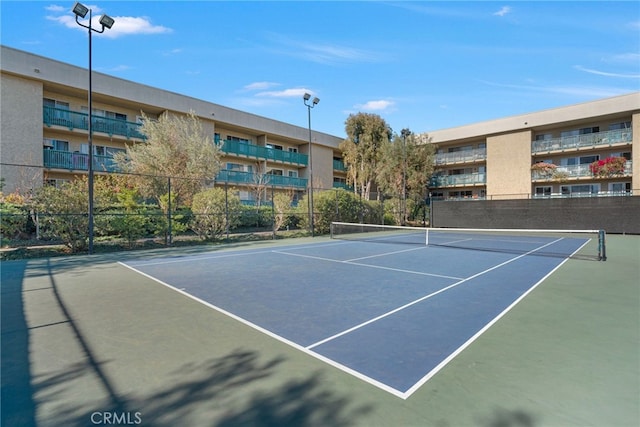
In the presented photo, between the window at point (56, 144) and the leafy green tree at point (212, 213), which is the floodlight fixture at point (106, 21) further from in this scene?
the window at point (56, 144)

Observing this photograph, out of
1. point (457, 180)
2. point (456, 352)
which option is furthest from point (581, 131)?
point (456, 352)

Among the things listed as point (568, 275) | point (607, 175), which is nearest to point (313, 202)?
point (568, 275)

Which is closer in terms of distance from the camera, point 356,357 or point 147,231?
point 356,357

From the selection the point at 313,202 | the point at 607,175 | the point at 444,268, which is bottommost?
the point at 444,268

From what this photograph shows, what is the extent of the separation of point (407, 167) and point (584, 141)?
14686mm

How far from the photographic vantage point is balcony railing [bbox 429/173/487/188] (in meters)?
34.7

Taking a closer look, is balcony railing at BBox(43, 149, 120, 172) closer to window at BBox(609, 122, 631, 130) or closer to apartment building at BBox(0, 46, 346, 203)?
apartment building at BBox(0, 46, 346, 203)

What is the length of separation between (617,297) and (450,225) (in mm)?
22584

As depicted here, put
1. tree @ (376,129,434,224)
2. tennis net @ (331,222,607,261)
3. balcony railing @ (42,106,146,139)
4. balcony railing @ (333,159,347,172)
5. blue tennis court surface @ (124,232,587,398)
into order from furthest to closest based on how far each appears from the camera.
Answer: balcony railing @ (333,159,347,172) → tree @ (376,129,434,224) → balcony railing @ (42,106,146,139) → tennis net @ (331,222,607,261) → blue tennis court surface @ (124,232,587,398)

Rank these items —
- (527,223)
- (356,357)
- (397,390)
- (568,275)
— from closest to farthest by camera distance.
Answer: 1. (397,390)
2. (356,357)
3. (568,275)
4. (527,223)

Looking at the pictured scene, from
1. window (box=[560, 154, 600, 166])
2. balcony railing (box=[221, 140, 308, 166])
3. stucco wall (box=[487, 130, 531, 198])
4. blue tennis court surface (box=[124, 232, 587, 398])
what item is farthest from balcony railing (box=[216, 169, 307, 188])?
window (box=[560, 154, 600, 166])

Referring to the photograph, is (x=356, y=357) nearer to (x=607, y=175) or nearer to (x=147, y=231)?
(x=147, y=231)

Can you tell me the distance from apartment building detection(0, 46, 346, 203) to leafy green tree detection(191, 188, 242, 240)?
18.7 ft

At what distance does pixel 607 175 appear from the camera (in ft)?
86.8
